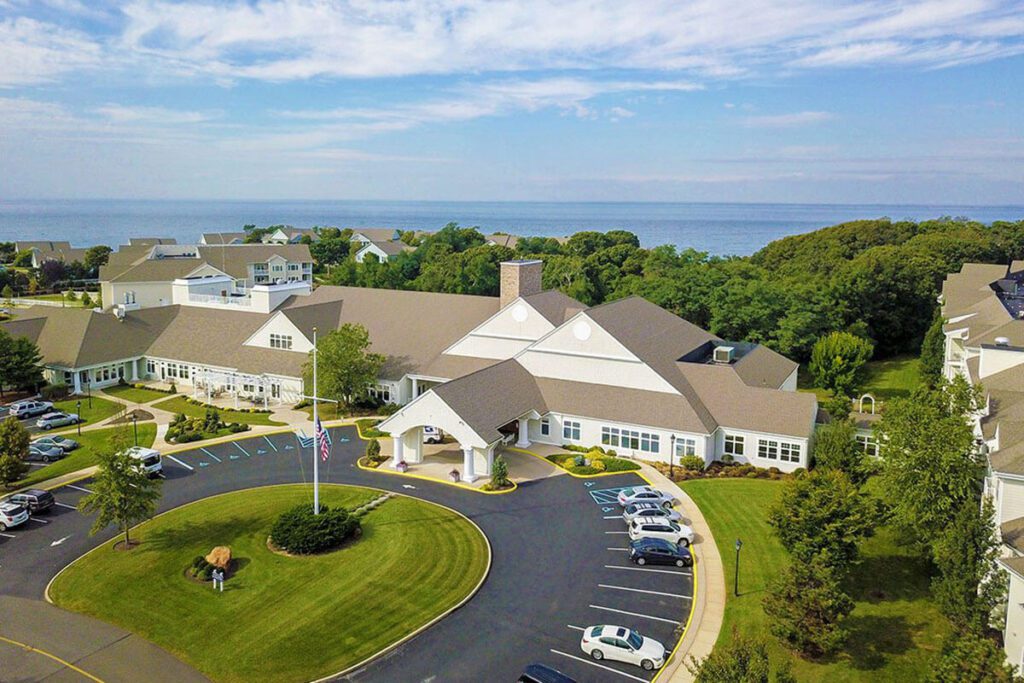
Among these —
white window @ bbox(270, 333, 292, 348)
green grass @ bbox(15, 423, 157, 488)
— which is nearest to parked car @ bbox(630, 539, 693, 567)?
green grass @ bbox(15, 423, 157, 488)

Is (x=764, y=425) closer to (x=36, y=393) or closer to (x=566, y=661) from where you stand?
(x=566, y=661)

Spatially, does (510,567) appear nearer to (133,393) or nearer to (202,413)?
(202,413)

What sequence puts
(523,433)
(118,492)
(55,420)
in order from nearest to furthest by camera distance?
1. (118,492)
2. (523,433)
3. (55,420)

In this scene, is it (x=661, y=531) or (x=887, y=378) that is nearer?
(x=661, y=531)

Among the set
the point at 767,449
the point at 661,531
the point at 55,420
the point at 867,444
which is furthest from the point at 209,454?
the point at 867,444

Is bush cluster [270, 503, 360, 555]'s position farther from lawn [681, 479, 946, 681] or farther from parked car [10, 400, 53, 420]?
parked car [10, 400, 53, 420]

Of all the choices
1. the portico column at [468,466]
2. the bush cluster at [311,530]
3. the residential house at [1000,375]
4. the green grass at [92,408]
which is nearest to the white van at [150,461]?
the bush cluster at [311,530]

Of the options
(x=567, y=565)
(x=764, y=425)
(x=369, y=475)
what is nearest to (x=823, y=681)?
(x=567, y=565)
